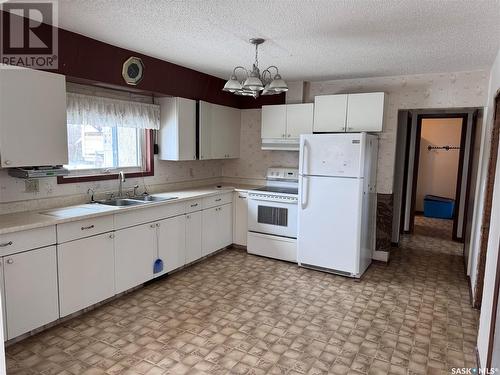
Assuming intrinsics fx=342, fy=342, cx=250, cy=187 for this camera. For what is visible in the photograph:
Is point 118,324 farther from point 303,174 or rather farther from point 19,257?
point 303,174

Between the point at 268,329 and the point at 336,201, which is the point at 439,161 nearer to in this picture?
the point at 336,201

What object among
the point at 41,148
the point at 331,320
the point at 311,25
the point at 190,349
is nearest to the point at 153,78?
the point at 41,148

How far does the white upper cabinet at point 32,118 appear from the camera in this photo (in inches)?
93.6

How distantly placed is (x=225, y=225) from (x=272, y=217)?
0.68 metres

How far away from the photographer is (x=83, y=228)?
2762 millimetres

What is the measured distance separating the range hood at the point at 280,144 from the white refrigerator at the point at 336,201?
2.14 feet

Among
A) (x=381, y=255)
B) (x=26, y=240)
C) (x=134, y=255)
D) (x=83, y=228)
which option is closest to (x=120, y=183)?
(x=134, y=255)

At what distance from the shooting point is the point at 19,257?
7.73 ft

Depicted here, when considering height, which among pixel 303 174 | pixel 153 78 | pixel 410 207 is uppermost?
pixel 153 78

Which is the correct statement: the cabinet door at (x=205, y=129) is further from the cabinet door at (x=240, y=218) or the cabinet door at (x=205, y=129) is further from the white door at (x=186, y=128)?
the cabinet door at (x=240, y=218)

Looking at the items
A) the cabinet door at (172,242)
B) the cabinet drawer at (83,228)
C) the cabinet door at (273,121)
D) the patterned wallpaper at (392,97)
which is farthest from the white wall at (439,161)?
the cabinet drawer at (83,228)

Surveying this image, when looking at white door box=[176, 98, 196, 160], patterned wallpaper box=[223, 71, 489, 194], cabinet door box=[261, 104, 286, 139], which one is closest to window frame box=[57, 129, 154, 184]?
white door box=[176, 98, 196, 160]

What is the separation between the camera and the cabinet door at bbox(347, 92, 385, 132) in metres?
3.95

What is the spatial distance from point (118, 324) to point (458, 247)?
4855 millimetres
